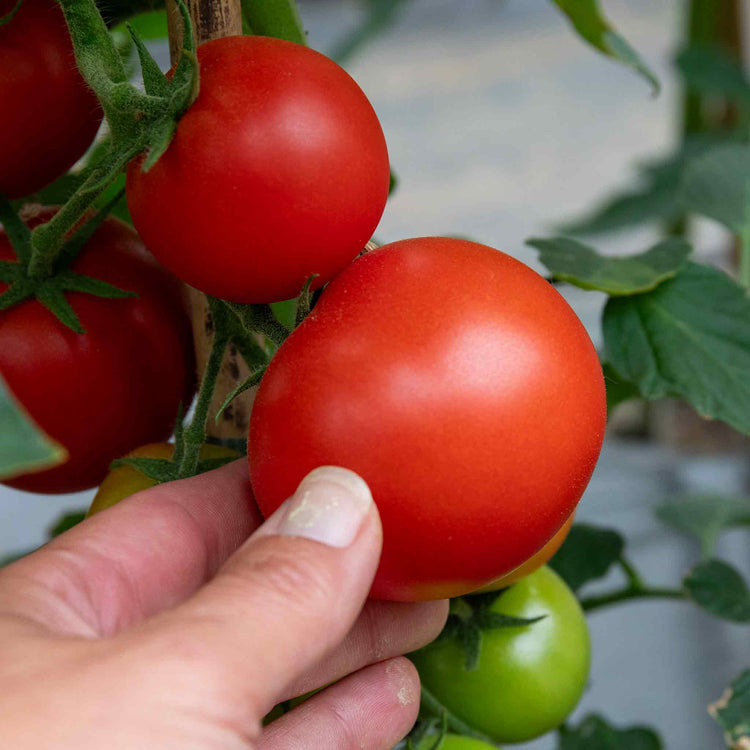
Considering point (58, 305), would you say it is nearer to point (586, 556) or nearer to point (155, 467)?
point (155, 467)

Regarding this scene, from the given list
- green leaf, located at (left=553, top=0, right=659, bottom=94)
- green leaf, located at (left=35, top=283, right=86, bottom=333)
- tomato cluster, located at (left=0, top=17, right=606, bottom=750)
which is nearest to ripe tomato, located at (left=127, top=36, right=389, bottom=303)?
tomato cluster, located at (left=0, top=17, right=606, bottom=750)

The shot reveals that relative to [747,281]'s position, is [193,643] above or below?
above

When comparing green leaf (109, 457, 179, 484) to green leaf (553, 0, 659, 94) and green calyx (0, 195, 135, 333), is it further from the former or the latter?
green leaf (553, 0, 659, 94)

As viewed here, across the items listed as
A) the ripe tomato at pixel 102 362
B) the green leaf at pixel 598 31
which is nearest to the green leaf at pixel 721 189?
the green leaf at pixel 598 31

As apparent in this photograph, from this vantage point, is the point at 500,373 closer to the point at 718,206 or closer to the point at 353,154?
the point at 353,154

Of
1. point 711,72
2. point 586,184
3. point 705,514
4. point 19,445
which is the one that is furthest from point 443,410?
point 586,184

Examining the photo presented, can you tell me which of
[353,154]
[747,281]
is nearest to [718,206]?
[747,281]
